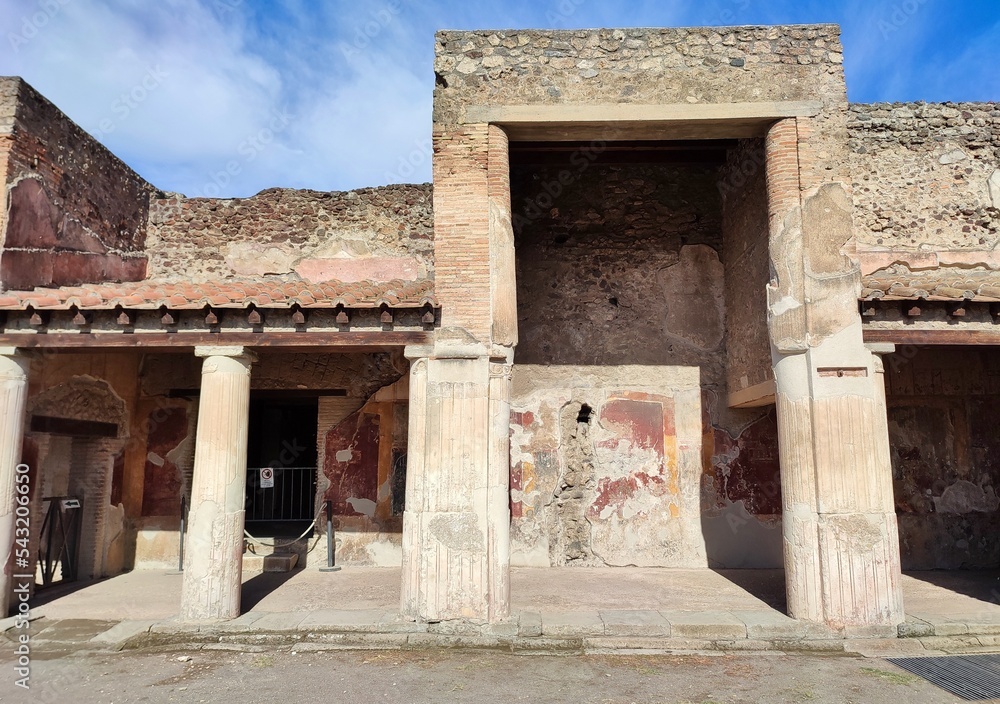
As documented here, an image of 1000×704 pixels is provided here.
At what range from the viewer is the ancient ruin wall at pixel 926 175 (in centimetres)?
916

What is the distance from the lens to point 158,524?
32.0ft

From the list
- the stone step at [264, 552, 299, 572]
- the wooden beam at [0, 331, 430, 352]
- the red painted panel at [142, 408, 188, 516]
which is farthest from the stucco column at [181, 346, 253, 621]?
the red painted panel at [142, 408, 188, 516]

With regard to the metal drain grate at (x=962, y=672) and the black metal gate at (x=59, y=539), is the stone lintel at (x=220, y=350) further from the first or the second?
the metal drain grate at (x=962, y=672)

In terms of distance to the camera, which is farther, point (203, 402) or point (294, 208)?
point (294, 208)

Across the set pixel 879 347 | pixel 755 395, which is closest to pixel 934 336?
pixel 879 347

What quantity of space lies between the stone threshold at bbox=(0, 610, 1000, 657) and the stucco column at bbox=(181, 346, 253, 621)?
0.28 meters

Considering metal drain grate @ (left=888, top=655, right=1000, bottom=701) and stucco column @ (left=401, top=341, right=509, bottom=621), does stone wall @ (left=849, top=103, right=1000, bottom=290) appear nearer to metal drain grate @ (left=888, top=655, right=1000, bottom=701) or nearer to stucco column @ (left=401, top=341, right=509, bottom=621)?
metal drain grate @ (left=888, top=655, right=1000, bottom=701)

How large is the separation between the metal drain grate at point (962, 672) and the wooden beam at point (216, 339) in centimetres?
520

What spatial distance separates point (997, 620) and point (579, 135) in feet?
21.2

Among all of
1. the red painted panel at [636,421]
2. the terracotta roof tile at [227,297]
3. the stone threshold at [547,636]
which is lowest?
the stone threshold at [547,636]

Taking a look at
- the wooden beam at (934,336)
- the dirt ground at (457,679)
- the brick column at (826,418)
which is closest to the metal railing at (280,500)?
the dirt ground at (457,679)

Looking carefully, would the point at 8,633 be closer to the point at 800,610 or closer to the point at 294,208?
the point at 294,208

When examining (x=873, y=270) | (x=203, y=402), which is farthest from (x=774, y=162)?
(x=203, y=402)

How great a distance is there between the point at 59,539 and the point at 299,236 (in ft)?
17.0
